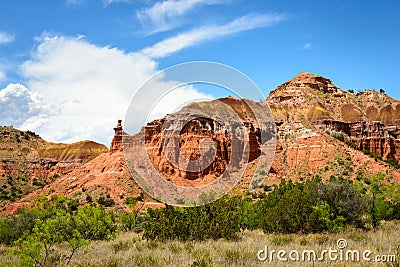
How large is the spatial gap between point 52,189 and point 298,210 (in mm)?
51100

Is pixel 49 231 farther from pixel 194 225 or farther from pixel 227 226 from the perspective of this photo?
pixel 227 226

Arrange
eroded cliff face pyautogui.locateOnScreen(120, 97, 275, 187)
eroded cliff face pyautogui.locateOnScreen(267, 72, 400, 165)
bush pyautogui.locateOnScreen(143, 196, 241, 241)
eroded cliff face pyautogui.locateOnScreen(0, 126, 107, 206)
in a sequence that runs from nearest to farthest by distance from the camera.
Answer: bush pyautogui.locateOnScreen(143, 196, 241, 241)
eroded cliff face pyautogui.locateOnScreen(120, 97, 275, 187)
eroded cliff face pyautogui.locateOnScreen(0, 126, 107, 206)
eroded cliff face pyautogui.locateOnScreen(267, 72, 400, 165)

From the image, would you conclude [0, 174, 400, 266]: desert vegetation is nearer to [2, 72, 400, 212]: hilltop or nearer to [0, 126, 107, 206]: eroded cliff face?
[2, 72, 400, 212]: hilltop

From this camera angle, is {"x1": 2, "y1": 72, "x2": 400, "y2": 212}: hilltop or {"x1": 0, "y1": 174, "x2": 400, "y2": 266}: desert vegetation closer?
{"x1": 0, "y1": 174, "x2": 400, "y2": 266}: desert vegetation

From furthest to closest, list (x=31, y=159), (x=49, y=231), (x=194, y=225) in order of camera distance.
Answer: (x=31, y=159) < (x=194, y=225) < (x=49, y=231)

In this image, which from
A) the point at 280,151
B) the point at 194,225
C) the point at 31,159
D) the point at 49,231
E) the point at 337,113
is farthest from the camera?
the point at 337,113

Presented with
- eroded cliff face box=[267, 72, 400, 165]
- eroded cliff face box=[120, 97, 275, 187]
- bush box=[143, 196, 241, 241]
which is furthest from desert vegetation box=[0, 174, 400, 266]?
eroded cliff face box=[267, 72, 400, 165]

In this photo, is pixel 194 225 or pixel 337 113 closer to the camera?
pixel 194 225

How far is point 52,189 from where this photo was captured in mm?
56938

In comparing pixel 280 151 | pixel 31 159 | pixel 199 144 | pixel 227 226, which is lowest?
pixel 227 226

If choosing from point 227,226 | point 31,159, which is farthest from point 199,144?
point 227,226

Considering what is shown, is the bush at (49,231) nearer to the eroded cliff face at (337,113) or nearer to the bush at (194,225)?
the bush at (194,225)

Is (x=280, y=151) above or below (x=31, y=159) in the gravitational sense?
above

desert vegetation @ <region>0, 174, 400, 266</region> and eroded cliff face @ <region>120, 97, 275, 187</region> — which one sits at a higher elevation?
eroded cliff face @ <region>120, 97, 275, 187</region>
